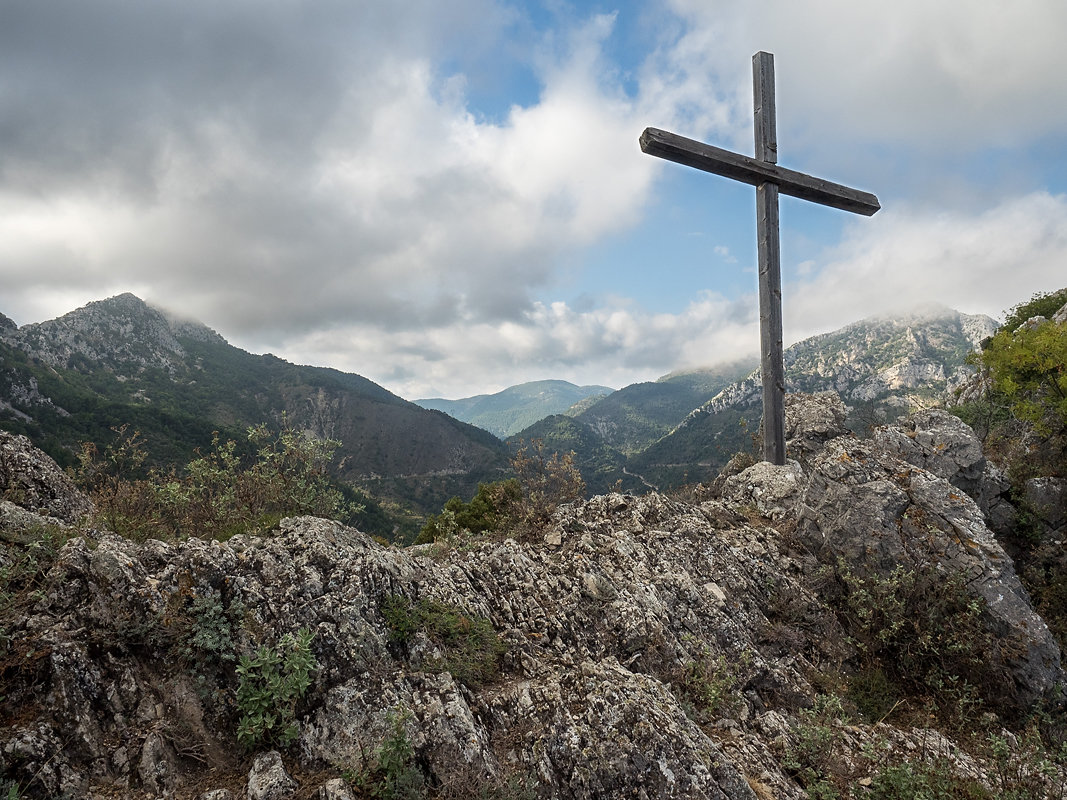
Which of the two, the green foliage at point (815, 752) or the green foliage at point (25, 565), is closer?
the green foliage at point (25, 565)

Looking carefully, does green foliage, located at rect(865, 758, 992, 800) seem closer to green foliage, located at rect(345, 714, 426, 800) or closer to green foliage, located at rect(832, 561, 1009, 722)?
green foliage, located at rect(832, 561, 1009, 722)

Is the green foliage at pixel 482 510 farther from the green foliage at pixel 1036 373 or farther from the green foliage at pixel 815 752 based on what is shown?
the green foliage at pixel 1036 373

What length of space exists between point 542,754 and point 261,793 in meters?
2.10

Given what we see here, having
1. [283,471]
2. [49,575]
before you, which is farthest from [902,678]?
[283,471]

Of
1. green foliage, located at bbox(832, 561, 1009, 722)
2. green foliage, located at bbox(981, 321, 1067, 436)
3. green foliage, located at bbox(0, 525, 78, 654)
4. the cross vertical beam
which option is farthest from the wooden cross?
green foliage, located at bbox(0, 525, 78, 654)

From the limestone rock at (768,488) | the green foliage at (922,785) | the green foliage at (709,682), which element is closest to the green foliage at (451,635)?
the green foliage at (709,682)

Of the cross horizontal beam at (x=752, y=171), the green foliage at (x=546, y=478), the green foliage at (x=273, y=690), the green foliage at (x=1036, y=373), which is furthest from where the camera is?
the green foliage at (x=1036, y=373)

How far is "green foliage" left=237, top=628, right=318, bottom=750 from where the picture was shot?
3781mm

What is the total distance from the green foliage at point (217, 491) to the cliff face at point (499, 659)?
1516mm

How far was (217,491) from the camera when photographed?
9953mm

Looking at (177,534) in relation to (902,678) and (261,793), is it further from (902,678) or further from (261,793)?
(902,678)

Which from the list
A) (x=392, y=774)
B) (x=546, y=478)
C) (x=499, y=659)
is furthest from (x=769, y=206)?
(x=392, y=774)

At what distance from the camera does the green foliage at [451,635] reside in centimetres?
463

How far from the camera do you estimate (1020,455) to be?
10070mm
